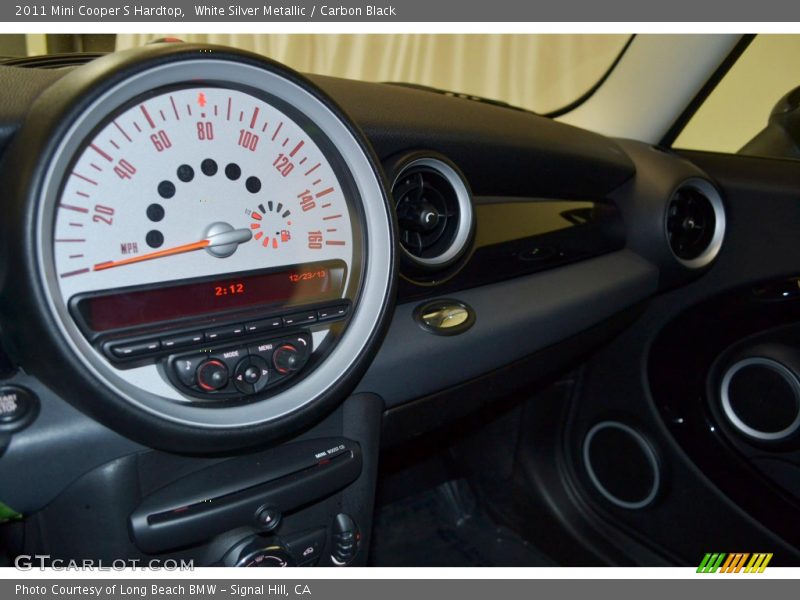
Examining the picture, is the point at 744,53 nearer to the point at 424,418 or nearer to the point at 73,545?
the point at 424,418

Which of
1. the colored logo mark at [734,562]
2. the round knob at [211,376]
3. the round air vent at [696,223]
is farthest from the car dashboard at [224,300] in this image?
the colored logo mark at [734,562]

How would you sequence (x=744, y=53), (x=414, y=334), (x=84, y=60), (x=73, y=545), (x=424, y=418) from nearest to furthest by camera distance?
(x=73, y=545) < (x=84, y=60) < (x=414, y=334) < (x=424, y=418) < (x=744, y=53)

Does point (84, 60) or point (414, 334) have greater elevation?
point (84, 60)

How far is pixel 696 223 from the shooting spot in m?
1.55

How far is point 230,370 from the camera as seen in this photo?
0.83m

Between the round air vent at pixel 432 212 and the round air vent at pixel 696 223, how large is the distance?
22.9 inches

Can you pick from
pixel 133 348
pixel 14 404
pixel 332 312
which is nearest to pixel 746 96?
pixel 332 312

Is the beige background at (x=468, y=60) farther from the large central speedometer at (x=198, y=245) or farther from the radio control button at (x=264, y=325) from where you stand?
the radio control button at (x=264, y=325)

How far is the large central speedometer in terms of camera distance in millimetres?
718

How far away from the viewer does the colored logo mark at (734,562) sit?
4.71 feet

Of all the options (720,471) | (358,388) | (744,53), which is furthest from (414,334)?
(744,53)

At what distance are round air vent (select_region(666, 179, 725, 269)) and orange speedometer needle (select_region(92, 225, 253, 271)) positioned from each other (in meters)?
1.02

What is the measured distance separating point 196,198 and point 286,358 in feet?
0.74

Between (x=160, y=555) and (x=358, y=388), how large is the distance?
1.09ft
